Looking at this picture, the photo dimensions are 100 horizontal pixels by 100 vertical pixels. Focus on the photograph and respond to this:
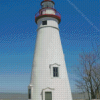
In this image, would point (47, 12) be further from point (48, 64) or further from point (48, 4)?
point (48, 64)

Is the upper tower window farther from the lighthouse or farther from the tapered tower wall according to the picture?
the tapered tower wall

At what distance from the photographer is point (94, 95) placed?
13.2m

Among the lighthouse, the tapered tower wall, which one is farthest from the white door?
the tapered tower wall

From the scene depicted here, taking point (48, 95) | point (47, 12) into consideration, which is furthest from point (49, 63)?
point (47, 12)

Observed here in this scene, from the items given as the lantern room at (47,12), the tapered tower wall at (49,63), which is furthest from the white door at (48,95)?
the lantern room at (47,12)

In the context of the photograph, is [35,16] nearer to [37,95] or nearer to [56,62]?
[56,62]

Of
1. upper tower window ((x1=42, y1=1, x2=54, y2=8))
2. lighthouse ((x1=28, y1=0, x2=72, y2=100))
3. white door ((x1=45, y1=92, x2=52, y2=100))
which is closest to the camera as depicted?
white door ((x1=45, y1=92, x2=52, y2=100))

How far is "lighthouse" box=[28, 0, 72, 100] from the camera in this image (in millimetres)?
10887

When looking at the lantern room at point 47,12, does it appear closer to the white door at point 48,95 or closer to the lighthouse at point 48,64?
the lighthouse at point 48,64

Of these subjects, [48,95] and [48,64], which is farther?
[48,64]

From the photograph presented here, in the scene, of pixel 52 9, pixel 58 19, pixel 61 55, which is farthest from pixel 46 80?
pixel 52 9

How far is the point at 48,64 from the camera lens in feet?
38.1

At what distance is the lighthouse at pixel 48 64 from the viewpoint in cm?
1089

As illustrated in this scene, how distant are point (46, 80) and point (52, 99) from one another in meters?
1.74
